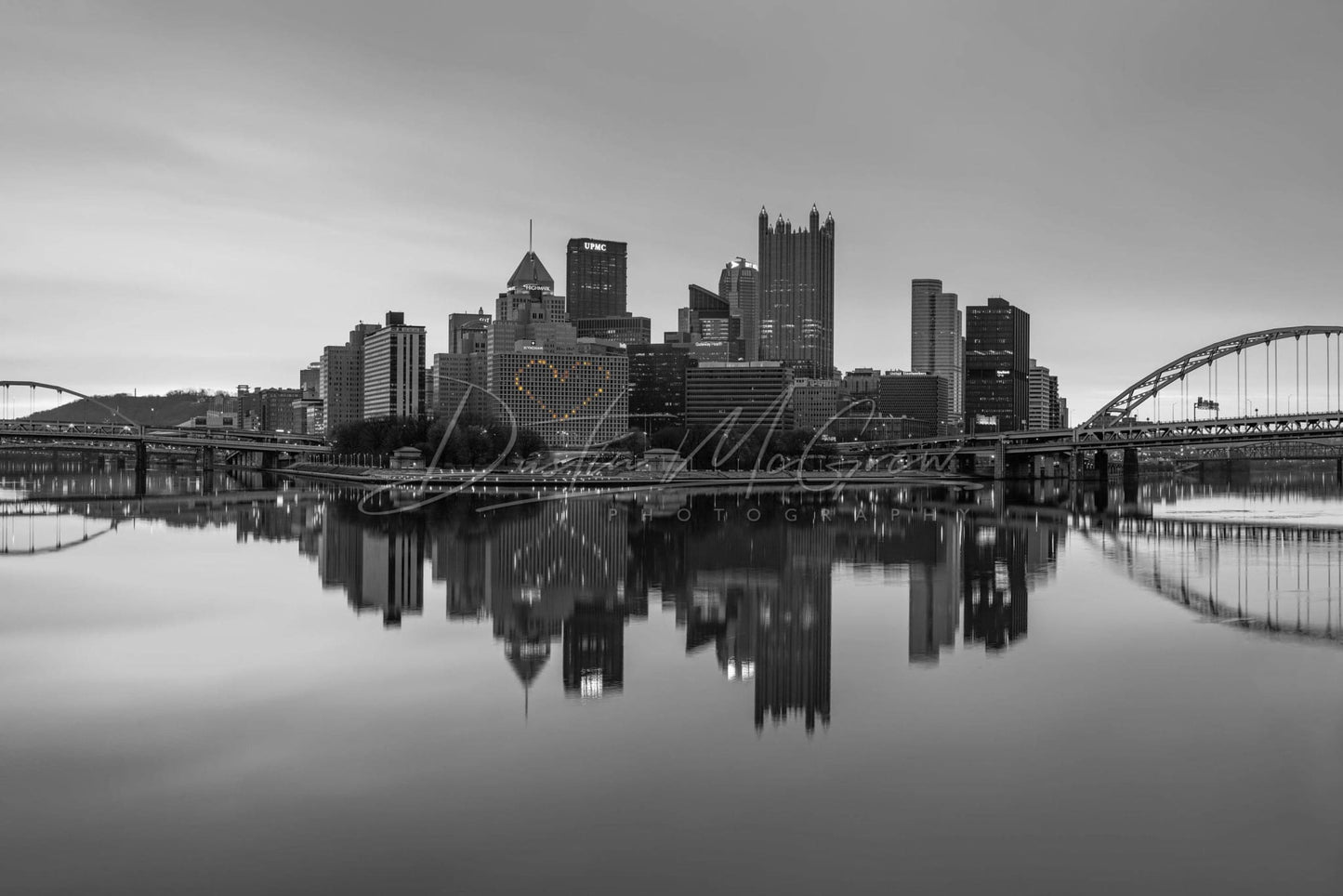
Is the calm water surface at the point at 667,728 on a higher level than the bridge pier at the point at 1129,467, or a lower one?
lower

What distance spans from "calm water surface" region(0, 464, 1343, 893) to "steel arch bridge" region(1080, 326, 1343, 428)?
242 feet

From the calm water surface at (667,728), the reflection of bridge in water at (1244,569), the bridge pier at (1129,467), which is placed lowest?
the calm water surface at (667,728)

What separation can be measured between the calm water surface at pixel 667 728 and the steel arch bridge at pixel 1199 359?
73.6 m

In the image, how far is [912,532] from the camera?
48.8 metres

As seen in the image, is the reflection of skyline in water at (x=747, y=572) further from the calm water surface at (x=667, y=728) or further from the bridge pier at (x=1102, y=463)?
the bridge pier at (x=1102, y=463)

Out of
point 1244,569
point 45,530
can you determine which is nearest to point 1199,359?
point 1244,569

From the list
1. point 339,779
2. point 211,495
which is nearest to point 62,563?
point 339,779
